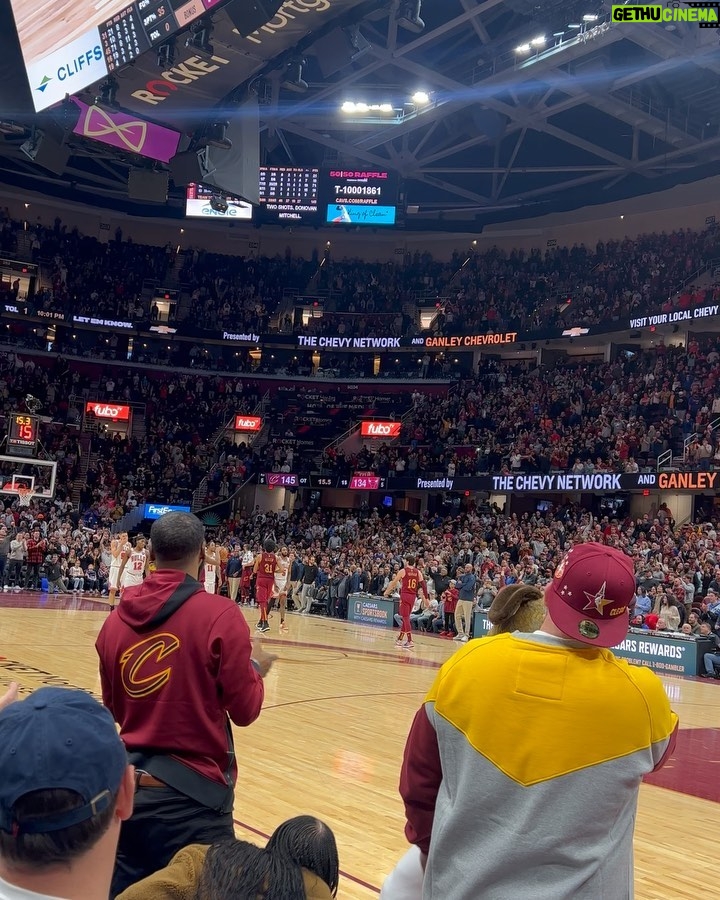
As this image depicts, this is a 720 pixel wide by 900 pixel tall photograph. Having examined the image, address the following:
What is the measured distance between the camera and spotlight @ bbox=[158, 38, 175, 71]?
563 inches

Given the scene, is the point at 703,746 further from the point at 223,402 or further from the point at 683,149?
the point at 223,402

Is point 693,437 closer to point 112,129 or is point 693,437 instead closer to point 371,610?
point 371,610

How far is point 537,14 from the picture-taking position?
25250 mm

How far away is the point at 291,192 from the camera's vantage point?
114 ft

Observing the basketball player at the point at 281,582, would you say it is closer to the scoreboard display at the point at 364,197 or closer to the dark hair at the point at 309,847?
the dark hair at the point at 309,847

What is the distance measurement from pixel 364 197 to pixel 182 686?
3413 centimetres

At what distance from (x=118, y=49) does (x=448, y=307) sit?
94.6 ft

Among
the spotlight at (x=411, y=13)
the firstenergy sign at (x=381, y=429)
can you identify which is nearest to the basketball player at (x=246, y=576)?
the spotlight at (x=411, y=13)

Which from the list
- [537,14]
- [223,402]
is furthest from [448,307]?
[537,14]

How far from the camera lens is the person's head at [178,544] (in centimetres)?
319

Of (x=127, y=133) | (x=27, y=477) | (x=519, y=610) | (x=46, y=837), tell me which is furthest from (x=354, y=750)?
(x=27, y=477)

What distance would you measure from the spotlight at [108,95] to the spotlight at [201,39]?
1.77 meters

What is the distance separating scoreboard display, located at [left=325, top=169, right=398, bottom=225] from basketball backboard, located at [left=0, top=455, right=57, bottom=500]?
14.2 metres

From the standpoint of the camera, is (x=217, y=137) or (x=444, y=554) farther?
(x=444, y=554)
